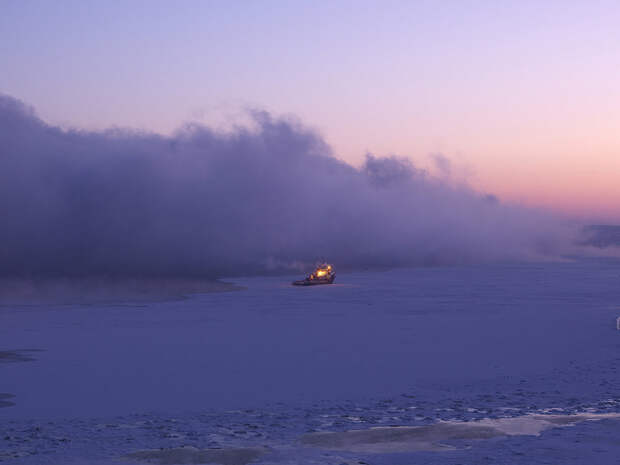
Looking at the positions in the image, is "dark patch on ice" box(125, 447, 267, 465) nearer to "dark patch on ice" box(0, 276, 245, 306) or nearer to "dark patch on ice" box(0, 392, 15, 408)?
"dark patch on ice" box(0, 392, 15, 408)

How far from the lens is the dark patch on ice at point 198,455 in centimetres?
1100

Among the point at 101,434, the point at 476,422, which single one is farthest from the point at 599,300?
the point at 101,434

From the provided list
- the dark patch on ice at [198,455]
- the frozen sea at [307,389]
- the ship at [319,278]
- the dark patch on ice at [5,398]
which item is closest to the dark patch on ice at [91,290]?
the ship at [319,278]

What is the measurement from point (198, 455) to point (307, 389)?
6434mm

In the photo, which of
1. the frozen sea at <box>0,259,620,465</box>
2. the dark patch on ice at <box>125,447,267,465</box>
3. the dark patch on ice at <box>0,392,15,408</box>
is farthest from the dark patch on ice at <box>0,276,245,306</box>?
the dark patch on ice at <box>125,447,267,465</box>

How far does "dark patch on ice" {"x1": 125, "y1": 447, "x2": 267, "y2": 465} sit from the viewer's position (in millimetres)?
11000

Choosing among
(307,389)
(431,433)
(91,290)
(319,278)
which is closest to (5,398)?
(307,389)

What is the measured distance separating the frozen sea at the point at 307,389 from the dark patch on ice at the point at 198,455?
0.05 metres

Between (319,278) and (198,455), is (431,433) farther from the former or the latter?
(319,278)

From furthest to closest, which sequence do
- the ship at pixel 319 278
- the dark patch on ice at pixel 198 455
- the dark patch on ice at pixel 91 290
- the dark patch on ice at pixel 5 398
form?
the ship at pixel 319 278
the dark patch on ice at pixel 91 290
the dark patch on ice at pixel 5 398
the dark patch on ice at pixel 198 455

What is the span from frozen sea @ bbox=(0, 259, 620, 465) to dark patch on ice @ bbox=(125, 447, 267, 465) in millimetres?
47

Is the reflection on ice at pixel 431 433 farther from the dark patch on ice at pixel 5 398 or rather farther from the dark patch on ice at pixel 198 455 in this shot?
the dark patch on ice at pixel 5 398

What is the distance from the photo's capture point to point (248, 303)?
1905 inches

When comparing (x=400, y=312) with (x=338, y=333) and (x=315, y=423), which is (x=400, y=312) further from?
(x=315, y=423)
